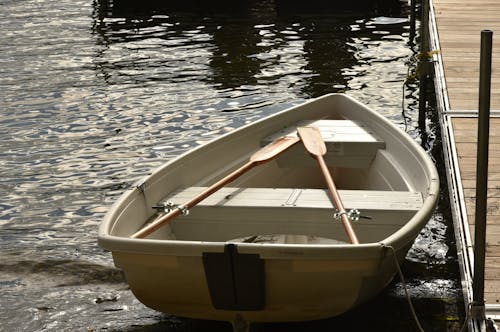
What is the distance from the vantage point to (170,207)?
20.6ft

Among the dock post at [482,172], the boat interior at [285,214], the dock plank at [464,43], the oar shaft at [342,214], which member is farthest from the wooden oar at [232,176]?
the dock plank at [464,43]

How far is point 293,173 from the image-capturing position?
761 centimetres

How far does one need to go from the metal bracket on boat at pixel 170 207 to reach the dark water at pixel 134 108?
0.70 metres

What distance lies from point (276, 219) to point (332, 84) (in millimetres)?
6392

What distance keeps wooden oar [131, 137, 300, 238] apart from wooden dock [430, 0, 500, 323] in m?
1.28

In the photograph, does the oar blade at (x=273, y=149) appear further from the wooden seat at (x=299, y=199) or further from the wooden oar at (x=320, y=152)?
the wooden seat at (x=299, y=199)

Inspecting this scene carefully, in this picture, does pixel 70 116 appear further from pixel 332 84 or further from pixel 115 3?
pixel 115 3

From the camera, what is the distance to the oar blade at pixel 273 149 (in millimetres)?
6887

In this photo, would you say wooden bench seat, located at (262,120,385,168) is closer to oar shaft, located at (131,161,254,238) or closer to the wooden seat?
oar shaft, located at (131,161,254,238)

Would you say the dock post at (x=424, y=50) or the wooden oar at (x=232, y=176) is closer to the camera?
the wooden oar at (x=232, y=176)

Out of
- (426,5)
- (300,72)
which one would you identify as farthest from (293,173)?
(300,72)

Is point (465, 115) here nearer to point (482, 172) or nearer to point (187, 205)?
point (187, 205)

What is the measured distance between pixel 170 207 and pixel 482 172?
7.17ft

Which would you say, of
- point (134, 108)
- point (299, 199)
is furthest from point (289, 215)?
point (134, 108)
